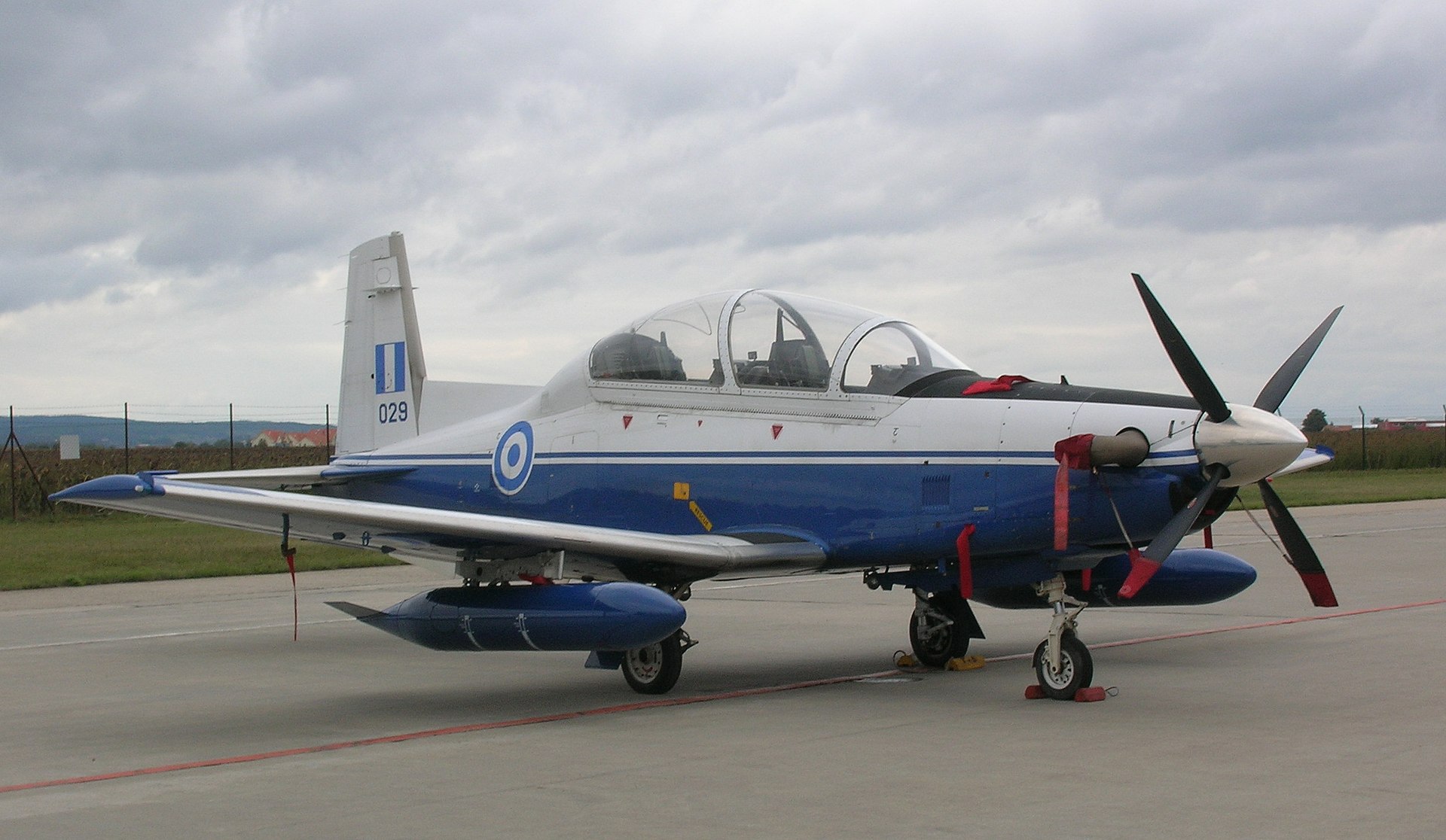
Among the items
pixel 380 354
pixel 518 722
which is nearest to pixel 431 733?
pixel 518 722

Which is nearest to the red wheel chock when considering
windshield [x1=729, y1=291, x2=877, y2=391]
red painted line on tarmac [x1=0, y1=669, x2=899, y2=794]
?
red painted line on tarmac [x1=0, y1=669, x2=899, y2=794]

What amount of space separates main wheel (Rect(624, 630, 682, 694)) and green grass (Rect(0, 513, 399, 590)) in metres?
9.00

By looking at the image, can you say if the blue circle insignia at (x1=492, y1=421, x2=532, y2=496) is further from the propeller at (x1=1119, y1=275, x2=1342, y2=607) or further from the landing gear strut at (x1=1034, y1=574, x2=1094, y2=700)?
the propeller at (x1=1119, y1=275, x2=1342, y2=607)

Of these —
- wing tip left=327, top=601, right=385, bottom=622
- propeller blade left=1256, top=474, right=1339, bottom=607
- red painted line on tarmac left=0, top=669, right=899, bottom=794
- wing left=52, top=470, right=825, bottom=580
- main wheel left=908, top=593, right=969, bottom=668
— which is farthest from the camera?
main wheel left=908, top=593, right=969, bottom=668

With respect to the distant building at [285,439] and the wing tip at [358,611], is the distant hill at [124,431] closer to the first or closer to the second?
Result: the distant building at [285,439]

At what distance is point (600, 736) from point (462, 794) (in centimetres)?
158

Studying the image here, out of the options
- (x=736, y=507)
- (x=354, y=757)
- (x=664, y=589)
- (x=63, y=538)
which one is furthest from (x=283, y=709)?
(x=63, y=538)

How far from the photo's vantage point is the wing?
803 cm

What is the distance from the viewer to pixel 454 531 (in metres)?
8.51

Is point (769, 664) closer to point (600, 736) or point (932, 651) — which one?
point (932, 651)

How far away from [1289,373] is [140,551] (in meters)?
18.3

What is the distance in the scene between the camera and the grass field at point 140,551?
61.9 ft

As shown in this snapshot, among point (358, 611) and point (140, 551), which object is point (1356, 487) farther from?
point (358, 611)

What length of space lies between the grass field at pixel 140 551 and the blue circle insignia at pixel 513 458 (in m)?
4.38
